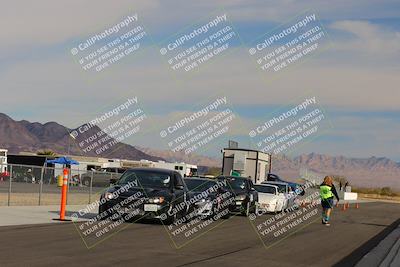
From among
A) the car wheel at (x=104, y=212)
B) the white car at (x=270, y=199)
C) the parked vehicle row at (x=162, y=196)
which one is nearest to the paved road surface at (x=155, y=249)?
the parked vehicle row at (x=162, y=196)

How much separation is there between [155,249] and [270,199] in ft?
56.9

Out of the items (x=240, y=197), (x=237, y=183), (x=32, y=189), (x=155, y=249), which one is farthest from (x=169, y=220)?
(x=32, y=189)

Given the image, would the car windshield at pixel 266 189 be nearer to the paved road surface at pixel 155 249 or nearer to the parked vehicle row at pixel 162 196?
the parked vehicle row at pixel 162 196

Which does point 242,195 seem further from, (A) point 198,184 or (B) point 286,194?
(B) point 286,194

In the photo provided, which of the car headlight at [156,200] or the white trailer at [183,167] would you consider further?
the white trailer at [183,167]

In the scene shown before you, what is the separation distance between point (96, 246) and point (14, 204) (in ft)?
42.5

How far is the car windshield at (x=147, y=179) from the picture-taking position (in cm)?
2011

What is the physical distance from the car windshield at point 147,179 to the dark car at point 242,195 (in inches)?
249

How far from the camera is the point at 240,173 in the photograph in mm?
46781

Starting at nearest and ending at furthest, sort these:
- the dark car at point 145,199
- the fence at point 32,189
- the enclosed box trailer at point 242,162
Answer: the dark car at point 145,199, the fence at point 32,189, the enclosed box trailer at point 242,162

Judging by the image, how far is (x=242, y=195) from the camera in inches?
1055

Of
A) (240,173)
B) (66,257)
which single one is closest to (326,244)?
(66,257)

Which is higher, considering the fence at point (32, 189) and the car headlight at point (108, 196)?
the fence at point (32, 189)

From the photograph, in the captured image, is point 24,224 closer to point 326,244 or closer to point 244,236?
point 244,236
